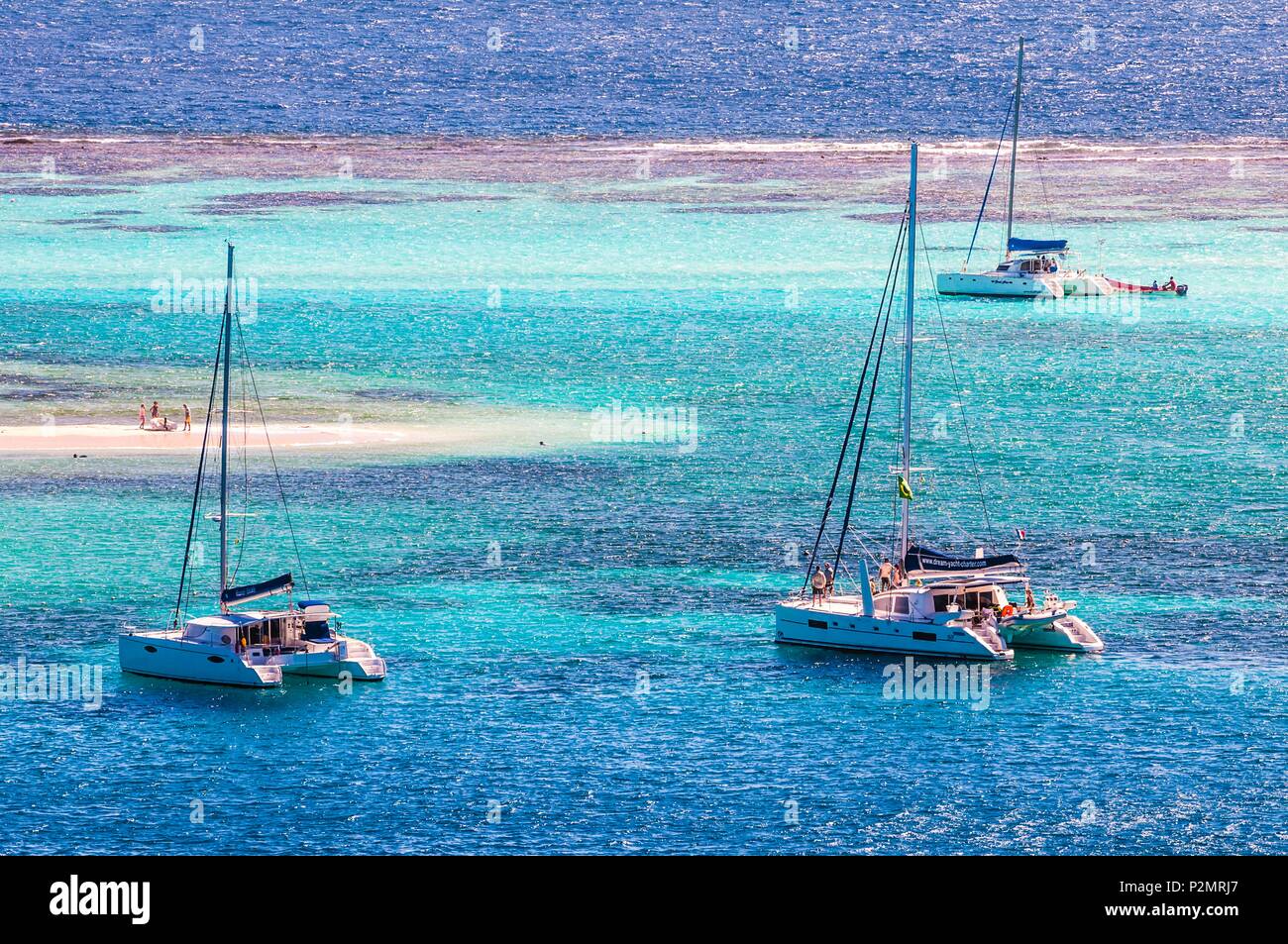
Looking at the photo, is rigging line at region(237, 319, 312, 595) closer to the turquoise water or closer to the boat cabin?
the turquoise water

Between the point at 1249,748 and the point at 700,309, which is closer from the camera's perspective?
the point at 1249,748

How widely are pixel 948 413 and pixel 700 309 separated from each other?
31621 millimetres

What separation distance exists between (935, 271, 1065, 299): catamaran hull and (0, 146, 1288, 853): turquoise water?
1826 mm

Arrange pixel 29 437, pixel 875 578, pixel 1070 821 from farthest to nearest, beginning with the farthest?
pixel 29 437 → pixel 875 578 → pixel 1070 821

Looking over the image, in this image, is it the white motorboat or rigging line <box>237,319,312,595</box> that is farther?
rigging line <box>237,319,312,595</box>

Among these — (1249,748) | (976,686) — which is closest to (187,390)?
(976,686)

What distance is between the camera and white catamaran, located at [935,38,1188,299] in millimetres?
133625

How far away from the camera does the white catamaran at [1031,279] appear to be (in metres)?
134

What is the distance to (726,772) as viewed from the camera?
173 ft

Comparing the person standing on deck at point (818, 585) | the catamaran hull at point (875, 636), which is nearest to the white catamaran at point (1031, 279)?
the person standing on deck at point (818, 585)

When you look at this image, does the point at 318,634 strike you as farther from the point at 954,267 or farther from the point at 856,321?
the point at 954,267

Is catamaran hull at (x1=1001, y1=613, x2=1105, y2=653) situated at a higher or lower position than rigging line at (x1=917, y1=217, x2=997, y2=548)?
lower

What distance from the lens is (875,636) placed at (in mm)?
62406

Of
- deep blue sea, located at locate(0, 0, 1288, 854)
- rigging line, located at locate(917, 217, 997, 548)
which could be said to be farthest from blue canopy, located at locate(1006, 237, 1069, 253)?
rigging line, located at locate(917, 217, 997, 548)
